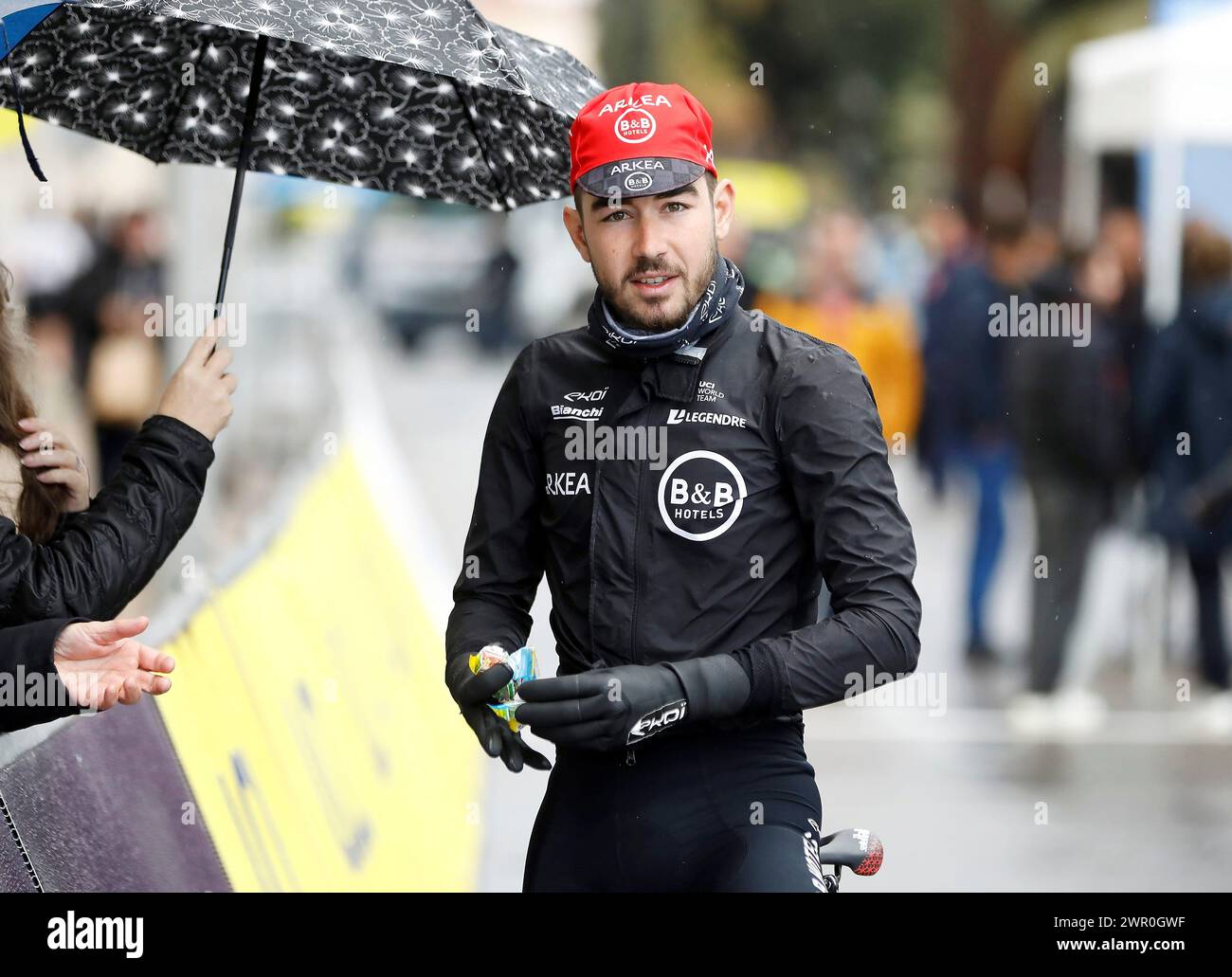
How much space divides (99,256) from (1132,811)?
26.3 ft

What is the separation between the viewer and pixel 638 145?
3277 mm

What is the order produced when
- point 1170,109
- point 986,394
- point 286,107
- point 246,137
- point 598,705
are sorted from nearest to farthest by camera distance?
point 598,705, point 246,137, point 286,107, point 1170,109, point 986,394

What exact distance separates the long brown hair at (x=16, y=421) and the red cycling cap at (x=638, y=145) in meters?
1.24

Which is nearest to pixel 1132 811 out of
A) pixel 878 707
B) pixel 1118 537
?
pixel 878 707

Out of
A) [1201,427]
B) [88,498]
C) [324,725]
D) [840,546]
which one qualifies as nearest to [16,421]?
[88,498]

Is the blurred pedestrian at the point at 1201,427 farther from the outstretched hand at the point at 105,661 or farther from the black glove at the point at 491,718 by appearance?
the outstretched hand at the point at 105,661

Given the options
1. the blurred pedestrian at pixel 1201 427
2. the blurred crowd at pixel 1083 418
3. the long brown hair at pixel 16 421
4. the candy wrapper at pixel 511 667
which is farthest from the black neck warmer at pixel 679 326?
the blurred pedestrian at pixel 1201 427

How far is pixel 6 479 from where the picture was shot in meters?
3.65

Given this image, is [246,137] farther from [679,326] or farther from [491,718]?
[491,718]

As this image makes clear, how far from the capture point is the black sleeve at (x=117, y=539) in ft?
11.2

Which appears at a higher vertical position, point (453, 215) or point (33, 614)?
point (453, 215)

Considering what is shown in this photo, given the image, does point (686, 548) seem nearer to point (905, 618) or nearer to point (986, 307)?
point (905, 618)

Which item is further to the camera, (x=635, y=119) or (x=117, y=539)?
(x=117, y=539)

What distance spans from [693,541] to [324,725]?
9.28 feet
